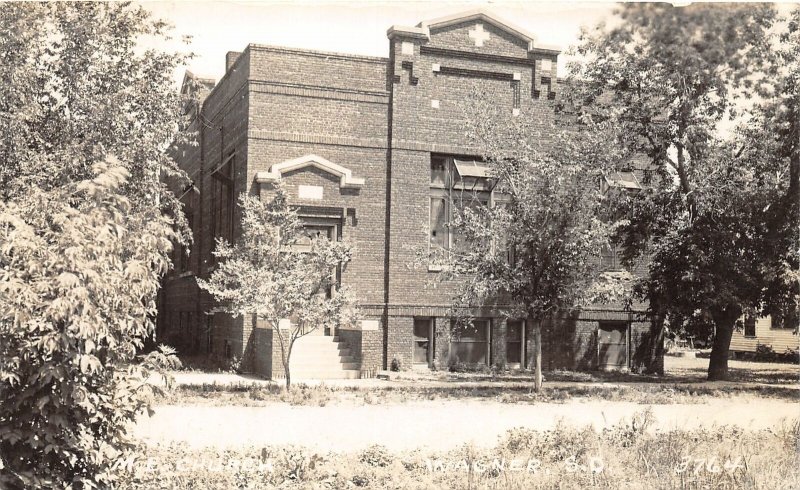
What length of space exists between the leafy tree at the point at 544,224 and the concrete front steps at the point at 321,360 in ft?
18.4

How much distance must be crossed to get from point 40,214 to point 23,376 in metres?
1.35

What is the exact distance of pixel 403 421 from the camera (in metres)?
13.0

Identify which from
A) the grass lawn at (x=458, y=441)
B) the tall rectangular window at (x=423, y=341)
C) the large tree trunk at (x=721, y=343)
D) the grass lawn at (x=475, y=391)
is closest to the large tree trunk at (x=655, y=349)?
the grass lawn at (x=475, y=391)

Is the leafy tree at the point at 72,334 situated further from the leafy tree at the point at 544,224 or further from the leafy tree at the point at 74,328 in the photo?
the leafy tree at the point at 544,224

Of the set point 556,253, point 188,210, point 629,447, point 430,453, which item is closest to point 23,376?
point 430,453

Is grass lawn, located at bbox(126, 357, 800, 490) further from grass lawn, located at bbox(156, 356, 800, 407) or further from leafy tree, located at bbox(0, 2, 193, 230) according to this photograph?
leafy tree, located at bbox(0, 2, 193, 230)

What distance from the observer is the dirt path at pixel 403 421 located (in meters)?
11.1

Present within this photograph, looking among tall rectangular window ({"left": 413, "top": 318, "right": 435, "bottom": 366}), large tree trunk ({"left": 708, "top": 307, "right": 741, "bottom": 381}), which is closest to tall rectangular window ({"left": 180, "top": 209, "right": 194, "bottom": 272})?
tall rectangular window ({"left": 413, "top": 318, "right": 435, "bottom": 366})

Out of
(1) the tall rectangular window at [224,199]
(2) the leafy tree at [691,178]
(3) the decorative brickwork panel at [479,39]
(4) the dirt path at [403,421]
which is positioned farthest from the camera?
(1) the tall rectangular window at [224,199]

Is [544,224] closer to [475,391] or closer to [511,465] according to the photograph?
[475,391]

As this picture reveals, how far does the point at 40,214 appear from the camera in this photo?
6.81 metres

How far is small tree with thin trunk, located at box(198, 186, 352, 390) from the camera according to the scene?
16.6 meters

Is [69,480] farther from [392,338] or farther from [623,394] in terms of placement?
[392,338]

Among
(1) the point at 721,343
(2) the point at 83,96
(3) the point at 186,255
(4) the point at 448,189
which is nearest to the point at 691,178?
(1) the point at 721,343
